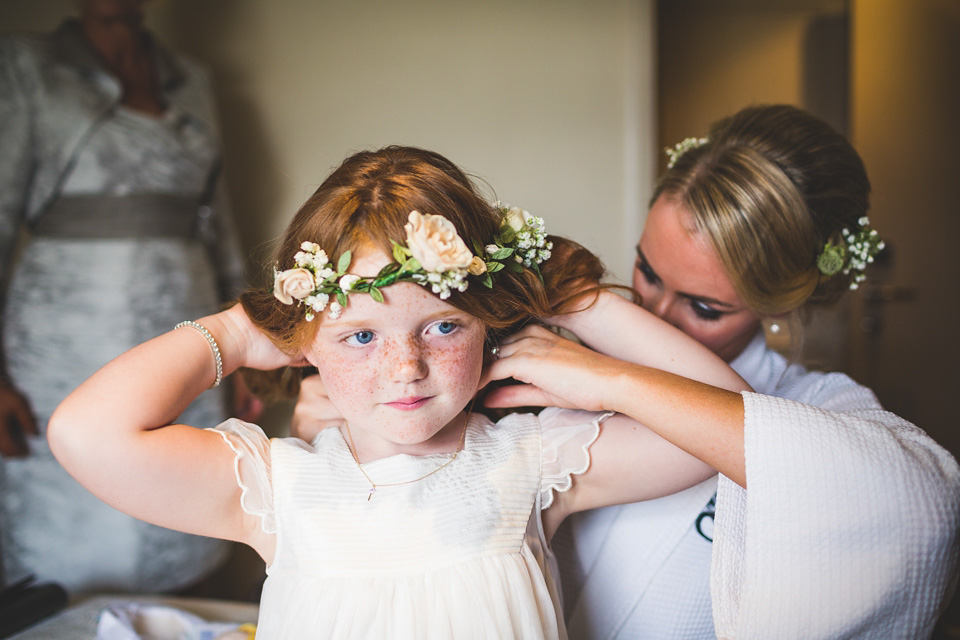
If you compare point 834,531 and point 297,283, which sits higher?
point 297,283

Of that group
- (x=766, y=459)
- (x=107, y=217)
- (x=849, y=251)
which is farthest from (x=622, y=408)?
(x=107, y=217)

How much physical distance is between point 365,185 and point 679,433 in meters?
0.53

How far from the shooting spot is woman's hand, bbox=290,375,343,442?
1059 millimetres

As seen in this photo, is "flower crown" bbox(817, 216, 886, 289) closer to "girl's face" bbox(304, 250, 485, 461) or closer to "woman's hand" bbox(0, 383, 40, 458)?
"girl's face" bbox(304, 250, 485, 461)

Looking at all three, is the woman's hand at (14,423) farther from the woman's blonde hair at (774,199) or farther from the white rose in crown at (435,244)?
the woman's blonde hair at (774,199)

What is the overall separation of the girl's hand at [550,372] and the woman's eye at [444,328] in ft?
0.43

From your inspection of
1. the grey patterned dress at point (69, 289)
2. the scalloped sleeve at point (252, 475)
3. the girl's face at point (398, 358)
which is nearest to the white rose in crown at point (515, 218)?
the girl's face at point (398, 358)

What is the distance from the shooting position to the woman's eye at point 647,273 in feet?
4.09

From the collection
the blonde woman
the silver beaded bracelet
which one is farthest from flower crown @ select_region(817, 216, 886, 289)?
the silver beaded bracelet

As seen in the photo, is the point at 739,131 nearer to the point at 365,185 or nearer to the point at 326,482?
the point at 365,185

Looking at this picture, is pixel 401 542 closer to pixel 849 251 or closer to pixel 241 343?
pixel 241 343

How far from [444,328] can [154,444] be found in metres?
0.38

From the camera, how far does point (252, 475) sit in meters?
0.87

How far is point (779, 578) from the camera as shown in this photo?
2.60 feet
